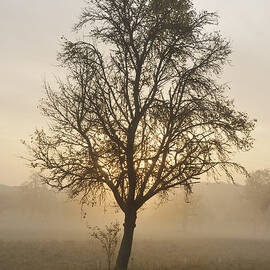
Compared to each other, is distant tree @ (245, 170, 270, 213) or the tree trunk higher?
distant tree @ (245, 170, 270, 213)

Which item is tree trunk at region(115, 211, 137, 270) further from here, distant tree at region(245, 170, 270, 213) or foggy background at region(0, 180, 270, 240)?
distant tree at region(245, 170, 270, 213)

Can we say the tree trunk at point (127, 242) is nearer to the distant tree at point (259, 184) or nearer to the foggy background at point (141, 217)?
the foggy background at point (141, 217)

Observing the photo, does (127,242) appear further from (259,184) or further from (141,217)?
(141,217)

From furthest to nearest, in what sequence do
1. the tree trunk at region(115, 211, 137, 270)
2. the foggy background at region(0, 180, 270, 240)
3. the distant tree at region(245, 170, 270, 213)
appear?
the foggy background at region(0, 180, 270, 240) → the distant tree at region(245, 170, 270, 213) → the tree trunk at region(115, 211, 137, 270)

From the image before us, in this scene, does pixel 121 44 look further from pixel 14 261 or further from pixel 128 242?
pixel 14 261

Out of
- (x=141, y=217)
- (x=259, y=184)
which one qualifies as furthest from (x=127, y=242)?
(x=141, y=217)

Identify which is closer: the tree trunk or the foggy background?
the tree trunk

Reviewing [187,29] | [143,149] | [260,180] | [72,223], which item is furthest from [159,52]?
[72,223]

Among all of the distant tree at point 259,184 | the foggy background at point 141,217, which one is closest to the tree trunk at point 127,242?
the foggy background at point 141,217

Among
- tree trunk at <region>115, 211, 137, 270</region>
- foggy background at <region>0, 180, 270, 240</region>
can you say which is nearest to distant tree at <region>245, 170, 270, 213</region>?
foggy background at <region>0, 180, 270, 240</region>

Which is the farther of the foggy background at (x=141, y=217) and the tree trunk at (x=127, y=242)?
the foggy background at (x=141, y=217)

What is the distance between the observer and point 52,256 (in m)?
28.8

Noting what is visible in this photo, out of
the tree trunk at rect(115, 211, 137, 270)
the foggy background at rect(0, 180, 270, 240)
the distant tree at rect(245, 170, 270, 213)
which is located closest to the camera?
the tree trunk at rect(115, 211, 137, 270)

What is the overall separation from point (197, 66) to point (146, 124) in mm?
3318
